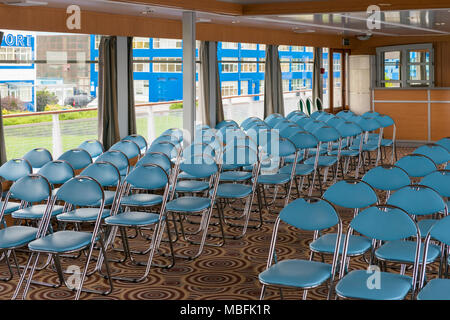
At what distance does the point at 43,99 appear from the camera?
32.8 ft

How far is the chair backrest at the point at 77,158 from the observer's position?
784 centimetres

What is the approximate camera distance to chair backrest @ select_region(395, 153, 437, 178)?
22.8 ft

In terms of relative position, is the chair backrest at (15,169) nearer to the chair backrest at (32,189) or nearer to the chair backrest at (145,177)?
the chair backrest at (32,189)

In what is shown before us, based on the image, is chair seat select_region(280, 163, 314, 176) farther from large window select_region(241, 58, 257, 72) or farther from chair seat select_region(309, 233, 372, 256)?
large window select_region(241, 58, 257, 72)

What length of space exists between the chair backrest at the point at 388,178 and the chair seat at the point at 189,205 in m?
1.67

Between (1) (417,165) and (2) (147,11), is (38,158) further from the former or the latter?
(1) (417,165)

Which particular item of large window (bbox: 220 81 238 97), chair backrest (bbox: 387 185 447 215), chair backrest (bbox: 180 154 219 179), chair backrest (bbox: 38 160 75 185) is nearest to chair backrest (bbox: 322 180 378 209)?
chair backrest (bbox: 387 185 447 215)

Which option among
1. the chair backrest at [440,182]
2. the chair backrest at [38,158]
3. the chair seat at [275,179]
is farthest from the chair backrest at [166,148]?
the chair backrest at [440,182]

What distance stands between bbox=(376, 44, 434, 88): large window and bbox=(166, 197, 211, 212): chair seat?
1084 cm

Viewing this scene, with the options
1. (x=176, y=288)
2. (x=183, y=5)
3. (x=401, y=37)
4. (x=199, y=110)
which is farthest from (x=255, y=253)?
(x=401, y=37)

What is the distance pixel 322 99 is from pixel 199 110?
5396mm

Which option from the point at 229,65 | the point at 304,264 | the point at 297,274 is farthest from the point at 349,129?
the point at 297,274

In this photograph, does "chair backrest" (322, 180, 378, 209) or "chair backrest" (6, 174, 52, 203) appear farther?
"chair backrest" (6, 174, 52, 203)

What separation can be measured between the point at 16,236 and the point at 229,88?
8877 millimetres
